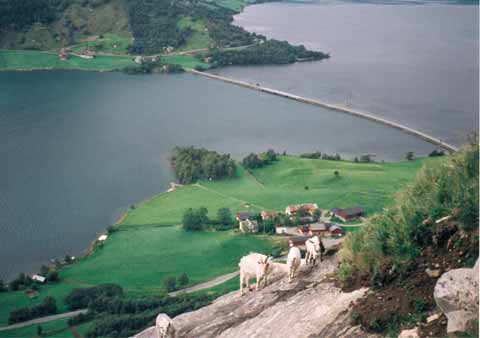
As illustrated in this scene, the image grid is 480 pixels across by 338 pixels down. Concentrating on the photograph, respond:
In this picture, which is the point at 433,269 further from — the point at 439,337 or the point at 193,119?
the point at 193,119

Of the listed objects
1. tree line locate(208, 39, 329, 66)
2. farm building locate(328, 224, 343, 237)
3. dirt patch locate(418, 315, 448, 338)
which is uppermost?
tree line locate(208, 39, 329, 66)

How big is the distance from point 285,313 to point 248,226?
1242 inches

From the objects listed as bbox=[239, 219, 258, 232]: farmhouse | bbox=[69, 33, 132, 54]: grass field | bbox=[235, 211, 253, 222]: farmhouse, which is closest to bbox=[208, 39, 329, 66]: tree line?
bbox=[69, 33, 132, 54]: grass field

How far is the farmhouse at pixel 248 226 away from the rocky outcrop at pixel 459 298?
33.8 meters

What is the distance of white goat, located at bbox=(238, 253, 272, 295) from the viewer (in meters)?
12.7

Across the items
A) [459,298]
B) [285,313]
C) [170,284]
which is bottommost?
[170,284]

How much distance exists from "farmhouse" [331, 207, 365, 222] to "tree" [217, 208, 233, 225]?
831cm

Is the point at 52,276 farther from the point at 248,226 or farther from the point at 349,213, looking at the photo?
the point at 349,213

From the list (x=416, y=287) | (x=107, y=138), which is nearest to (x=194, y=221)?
(x=107, y=138)

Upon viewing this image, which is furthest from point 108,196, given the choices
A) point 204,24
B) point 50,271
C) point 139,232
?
point 204,24

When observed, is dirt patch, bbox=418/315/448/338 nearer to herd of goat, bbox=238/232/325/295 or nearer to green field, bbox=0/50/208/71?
herd of goat, bbox=238/232/325/295

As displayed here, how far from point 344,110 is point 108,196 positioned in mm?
35939

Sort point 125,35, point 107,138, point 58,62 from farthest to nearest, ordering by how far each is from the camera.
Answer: point 125,35
point 58,62
point 107,138

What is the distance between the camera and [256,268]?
41.9 ft
